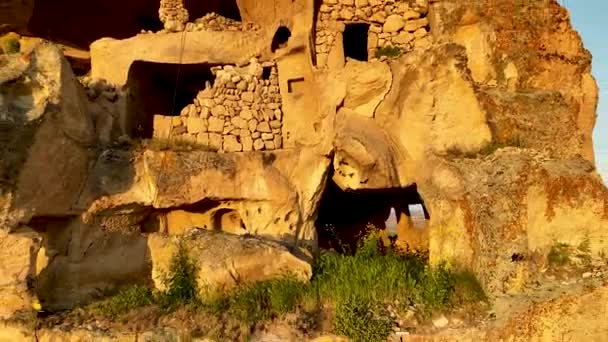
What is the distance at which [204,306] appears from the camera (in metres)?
6.66

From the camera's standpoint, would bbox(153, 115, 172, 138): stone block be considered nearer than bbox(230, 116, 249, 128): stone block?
Yes

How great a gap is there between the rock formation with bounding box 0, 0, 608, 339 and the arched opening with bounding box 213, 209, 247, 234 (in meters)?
0.02

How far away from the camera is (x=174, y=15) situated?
1003 cm

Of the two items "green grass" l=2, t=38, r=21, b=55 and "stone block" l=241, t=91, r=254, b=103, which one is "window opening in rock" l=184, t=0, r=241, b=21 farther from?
"green grass" l=2, t=38, r=21, b=55

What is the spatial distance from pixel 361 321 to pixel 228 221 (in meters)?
3.79

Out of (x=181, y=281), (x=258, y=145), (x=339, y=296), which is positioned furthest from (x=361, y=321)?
(x=258, y=145)

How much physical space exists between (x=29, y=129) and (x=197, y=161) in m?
2.38

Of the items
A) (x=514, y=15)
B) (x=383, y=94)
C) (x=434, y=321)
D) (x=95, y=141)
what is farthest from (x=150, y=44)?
(x=434, y=321)

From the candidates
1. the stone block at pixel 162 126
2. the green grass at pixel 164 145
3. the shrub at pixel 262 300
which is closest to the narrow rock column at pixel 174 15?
the stone block at pixel 162 126

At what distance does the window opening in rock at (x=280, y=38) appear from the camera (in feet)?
33.5

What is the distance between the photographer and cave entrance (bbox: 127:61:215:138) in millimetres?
9914

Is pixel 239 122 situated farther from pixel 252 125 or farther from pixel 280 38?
pixel 280 38

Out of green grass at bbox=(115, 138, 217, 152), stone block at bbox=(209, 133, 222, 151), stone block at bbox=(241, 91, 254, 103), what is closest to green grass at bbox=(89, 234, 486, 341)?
green grass at bbox=(115, 138, 217, 152)

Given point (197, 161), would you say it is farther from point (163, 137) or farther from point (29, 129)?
point (29, 129)
